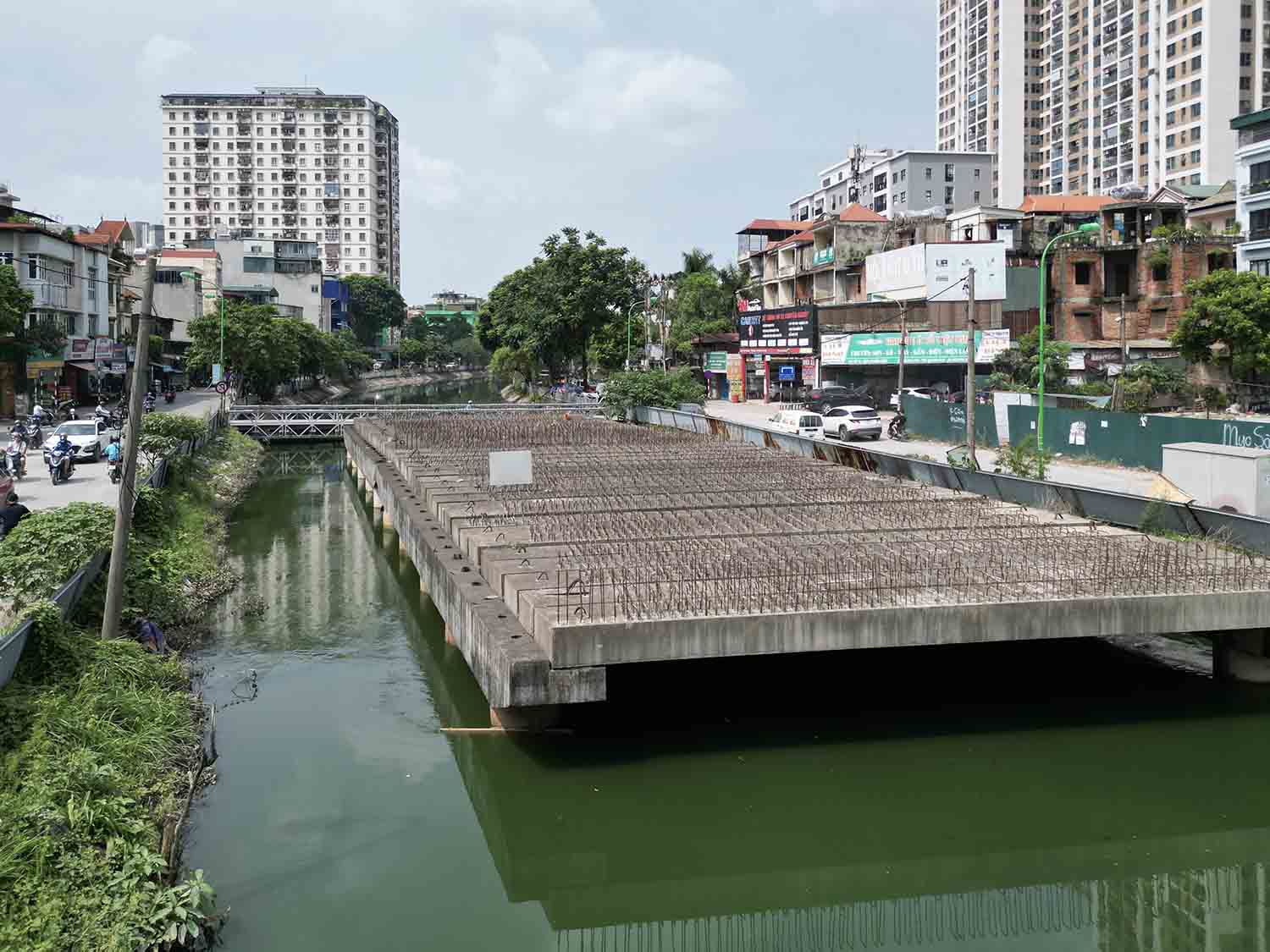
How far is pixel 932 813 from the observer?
49.5ft

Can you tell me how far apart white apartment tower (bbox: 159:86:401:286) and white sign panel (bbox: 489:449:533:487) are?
154563 millimetres

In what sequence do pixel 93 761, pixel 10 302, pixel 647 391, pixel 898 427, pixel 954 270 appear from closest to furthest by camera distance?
pixel 93 761, pixel 898 427, pixel 10 302, pixel 647 391, pixel 954 270

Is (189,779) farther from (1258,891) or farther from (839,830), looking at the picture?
(1258,891)

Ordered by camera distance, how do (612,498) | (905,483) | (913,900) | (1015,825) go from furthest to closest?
(905,483), (612,498), (1015,825), (913,900)

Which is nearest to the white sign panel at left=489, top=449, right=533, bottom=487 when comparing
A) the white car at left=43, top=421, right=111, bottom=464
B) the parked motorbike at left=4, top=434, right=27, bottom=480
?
the parked motorbike at left=4, top=434, right=27, bottom=480

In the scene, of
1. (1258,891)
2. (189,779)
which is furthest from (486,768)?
(1258,891)

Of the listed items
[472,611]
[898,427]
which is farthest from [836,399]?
[472,611]

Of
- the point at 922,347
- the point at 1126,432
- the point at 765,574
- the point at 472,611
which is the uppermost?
the point at 922,347

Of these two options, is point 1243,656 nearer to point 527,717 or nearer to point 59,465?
point 527,717

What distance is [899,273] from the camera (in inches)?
2847

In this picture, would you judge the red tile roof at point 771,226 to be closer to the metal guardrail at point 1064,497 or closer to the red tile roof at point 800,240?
the red tile roof at point 800,240

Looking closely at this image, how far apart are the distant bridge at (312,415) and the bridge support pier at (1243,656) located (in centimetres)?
5119

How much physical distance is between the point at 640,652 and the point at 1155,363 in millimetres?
52041

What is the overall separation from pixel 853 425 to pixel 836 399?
1291 cm
